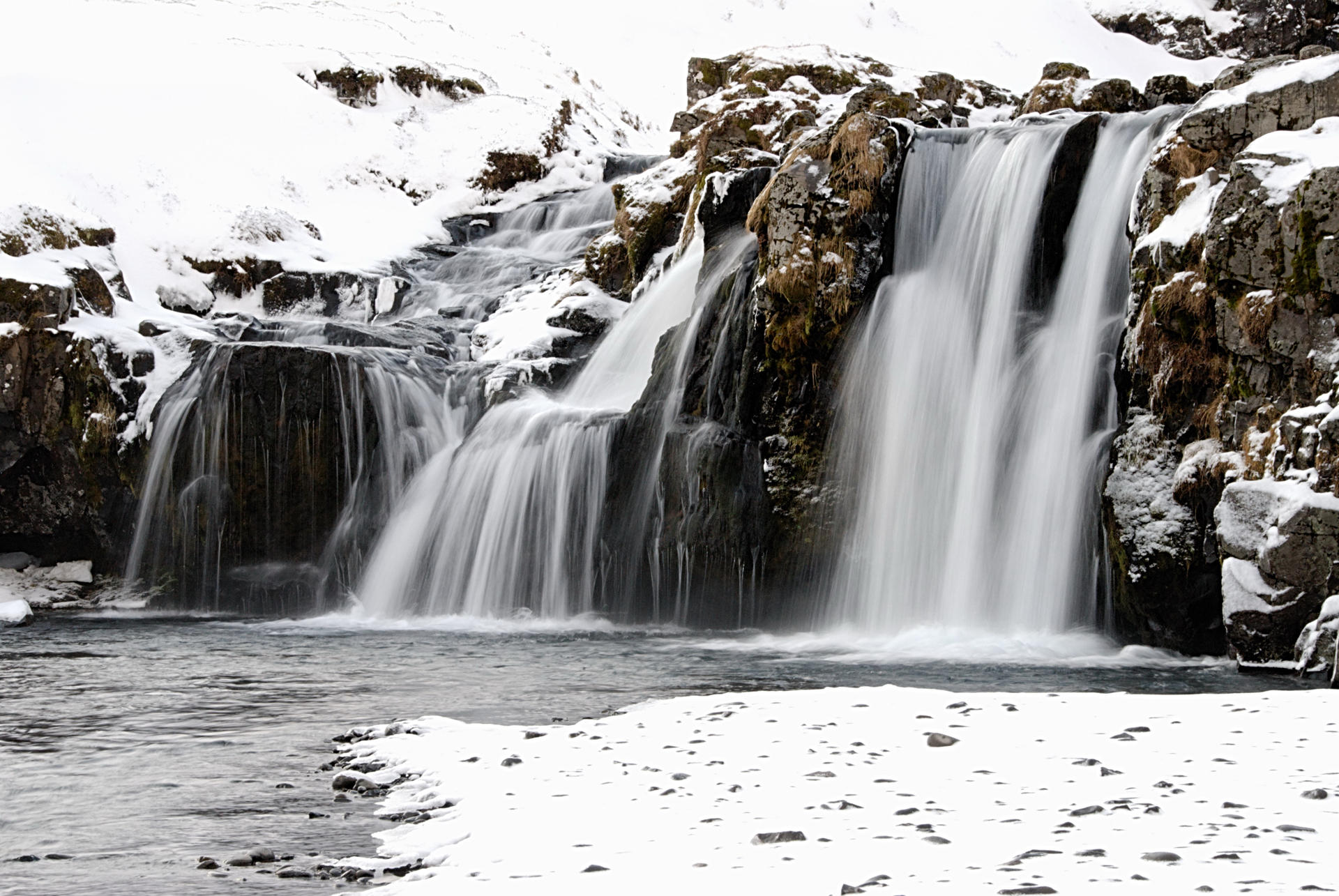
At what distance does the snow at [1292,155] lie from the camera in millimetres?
12797

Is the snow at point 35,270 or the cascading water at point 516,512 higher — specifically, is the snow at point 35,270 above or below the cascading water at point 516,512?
above

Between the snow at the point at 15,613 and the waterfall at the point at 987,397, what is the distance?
46.8 ft

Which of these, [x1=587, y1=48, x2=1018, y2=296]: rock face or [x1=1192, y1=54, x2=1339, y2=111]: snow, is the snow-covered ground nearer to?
[x1=587, y1=48, x2=1018, y2=296]: rock face

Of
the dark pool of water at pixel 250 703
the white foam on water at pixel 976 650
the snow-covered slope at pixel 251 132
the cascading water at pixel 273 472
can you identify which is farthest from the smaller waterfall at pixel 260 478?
the white foam on water at pixel 976 650

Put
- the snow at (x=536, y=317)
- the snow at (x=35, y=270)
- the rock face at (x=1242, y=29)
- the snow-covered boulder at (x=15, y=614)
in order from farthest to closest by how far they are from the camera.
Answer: the rock face at (x=1242, y=29) → the snow at (x=536, y=317) → the snow at (x=35, y=270) → the snow-covered boulder at (x=15, y=614)

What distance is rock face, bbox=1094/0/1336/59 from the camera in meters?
36.4

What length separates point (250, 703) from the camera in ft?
36.7

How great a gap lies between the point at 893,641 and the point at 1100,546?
2.92 metres

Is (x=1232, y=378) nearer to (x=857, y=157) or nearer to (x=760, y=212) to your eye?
(x=857, y=157)

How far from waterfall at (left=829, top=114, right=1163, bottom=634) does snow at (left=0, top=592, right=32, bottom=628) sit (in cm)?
1425

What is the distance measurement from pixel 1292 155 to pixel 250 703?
1278 centimetres

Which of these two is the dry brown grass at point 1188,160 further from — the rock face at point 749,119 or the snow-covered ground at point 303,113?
the snow-covered ground at point 303,113

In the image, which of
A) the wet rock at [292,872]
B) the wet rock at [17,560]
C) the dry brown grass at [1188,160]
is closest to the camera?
the wet rock at [292,872]

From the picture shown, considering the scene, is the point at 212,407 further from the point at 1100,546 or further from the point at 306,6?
the point at 306,6
